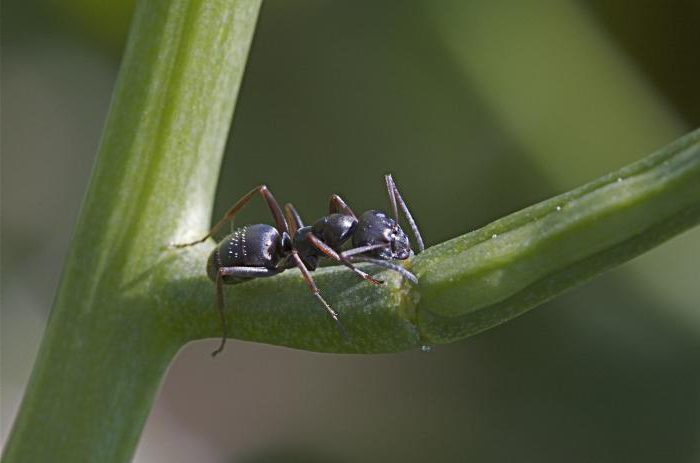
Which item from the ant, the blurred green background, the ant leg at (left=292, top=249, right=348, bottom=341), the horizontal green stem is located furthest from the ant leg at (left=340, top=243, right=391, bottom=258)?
the blurred green background

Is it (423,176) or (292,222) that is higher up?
(423,176)

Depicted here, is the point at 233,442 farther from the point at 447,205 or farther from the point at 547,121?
the point at 547,121

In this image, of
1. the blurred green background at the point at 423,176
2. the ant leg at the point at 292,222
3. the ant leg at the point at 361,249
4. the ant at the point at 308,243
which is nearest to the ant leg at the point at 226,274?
the ant at the point at 308,243

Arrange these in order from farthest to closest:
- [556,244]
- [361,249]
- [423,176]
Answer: [423,176], [361,249], [556,244]

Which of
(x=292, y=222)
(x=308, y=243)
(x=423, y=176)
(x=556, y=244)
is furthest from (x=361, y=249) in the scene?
(x=423, y=176)

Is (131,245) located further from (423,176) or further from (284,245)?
(423,176)

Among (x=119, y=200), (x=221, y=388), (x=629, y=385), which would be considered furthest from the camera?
(x=221, y=388)

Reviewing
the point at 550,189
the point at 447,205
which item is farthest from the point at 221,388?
the point at 550,189
